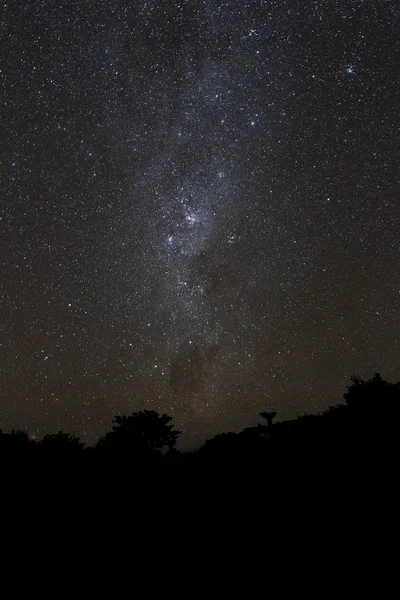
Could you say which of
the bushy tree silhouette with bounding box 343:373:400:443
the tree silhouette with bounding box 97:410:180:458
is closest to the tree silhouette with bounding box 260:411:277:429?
the bushy tree silhouette with bounding box 343:373:400:443

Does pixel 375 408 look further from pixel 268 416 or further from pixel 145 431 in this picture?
pixel 145 431

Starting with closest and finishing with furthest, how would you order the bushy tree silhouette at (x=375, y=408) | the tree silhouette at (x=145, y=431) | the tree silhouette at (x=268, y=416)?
the bushy tree silhouette at (x=375, y=408) → the tree silhouette at (x=268, y=416) → the tree silhouette at (x=145, y=431)

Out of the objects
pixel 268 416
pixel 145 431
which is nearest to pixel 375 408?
pixel 268 416

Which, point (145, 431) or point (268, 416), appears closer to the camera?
point (268, 416)

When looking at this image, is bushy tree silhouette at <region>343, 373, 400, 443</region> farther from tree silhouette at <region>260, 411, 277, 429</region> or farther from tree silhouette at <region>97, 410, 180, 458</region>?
tree silhouette at <region>97, 410, 180, 458</region>

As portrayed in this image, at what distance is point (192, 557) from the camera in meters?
6.47

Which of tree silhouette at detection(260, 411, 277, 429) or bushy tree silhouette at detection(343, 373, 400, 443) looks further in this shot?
tree silhouette at detection(260, 411, 277, 429)

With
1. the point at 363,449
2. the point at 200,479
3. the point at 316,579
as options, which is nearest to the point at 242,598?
the point at 316,579

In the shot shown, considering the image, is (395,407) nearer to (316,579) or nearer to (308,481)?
(308,481)

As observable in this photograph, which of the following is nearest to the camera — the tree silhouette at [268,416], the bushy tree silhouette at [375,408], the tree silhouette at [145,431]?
the bushy tree silhouette at [375,408]

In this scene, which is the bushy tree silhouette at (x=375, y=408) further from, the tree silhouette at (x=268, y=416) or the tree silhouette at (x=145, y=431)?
the tree silhouette at (x=145, y=431)

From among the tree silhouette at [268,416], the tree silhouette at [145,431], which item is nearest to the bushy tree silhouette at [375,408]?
the tree silhouette at [268,416]

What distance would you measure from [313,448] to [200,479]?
2.87 metres

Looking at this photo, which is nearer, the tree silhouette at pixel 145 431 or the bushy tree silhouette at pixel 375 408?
the bushy tree silhouette at pixel 375 408
